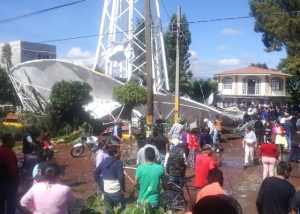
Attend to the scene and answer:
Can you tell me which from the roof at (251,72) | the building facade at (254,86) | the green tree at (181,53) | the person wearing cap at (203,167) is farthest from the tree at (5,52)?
the person wearing cap at (203,167)

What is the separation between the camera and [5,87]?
1732 inches

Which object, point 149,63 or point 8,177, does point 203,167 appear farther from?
point 149,63

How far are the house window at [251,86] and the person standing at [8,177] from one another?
46.2m

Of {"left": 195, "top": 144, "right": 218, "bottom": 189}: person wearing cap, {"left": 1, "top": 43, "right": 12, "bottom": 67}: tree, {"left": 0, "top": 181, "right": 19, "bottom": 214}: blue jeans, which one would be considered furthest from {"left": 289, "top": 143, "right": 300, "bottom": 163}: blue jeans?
{"left": 1, "top": 43, "right": 12, "bottom": 67}: tree

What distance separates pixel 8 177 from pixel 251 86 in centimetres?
4670

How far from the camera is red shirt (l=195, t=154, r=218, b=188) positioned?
815 cm

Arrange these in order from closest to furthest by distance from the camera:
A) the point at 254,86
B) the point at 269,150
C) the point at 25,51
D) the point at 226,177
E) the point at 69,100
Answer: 1. the point at 269,150
2. the point at 226,177
3. the point at 69,100
4. the point at 254,86
5. the point at 25,51

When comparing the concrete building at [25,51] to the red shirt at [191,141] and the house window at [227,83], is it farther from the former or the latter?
the red shirt at [191,141]

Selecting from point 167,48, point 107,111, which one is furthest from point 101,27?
point 167,48

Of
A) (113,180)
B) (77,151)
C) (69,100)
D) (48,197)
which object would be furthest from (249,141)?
(69,100)

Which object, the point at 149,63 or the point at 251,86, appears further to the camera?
the point at 251,86

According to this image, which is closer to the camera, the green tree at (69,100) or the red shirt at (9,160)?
the red shirt at (9,160)

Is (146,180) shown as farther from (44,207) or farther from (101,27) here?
(101,27)

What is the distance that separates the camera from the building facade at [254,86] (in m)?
49.7
